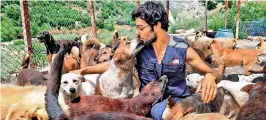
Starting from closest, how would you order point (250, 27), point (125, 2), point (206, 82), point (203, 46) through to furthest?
point (206, 82)
point (203, 46)
point (250, 27)
point (125, 2)

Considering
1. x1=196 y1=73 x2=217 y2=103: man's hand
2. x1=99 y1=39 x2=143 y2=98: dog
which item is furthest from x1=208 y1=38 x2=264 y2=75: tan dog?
x1=196 y1=73 x2=217 y2=103: man's hand

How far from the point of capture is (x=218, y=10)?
121ft

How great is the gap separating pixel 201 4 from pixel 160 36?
3411 centimetres

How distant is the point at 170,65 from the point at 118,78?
1260 millimetres

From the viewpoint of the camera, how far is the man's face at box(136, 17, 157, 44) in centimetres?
400

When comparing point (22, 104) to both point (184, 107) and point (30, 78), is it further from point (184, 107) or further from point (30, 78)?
point (30, 78)

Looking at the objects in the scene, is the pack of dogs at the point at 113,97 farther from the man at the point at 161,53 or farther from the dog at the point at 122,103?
the man at the point at 161,53

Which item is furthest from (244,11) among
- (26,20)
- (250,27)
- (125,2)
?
(26,20)

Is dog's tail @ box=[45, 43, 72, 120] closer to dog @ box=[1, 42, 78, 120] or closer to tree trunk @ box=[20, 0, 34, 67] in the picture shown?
dog @ box=[1, 42, 78, 120]

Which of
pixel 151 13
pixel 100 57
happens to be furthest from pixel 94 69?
pixel 100 57

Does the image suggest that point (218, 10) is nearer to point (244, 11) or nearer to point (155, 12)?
point (244, 11)

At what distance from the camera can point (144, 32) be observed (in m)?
4.02

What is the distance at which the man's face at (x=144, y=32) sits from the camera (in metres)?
4.00

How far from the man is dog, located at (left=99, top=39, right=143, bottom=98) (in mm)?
806
